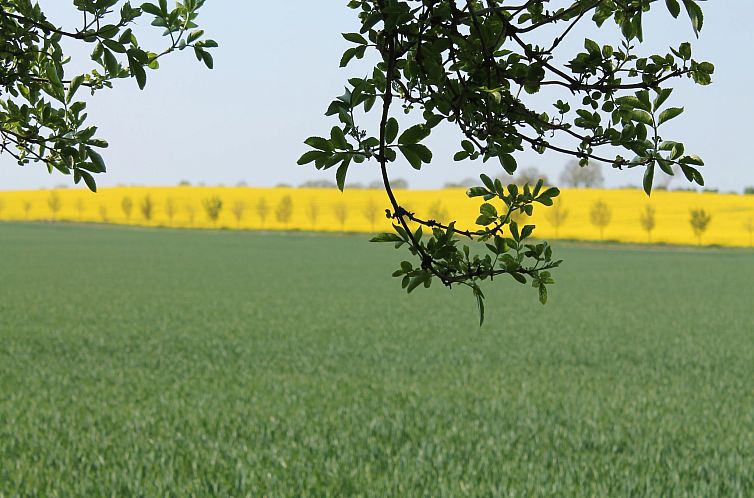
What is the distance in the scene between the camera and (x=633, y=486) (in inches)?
311

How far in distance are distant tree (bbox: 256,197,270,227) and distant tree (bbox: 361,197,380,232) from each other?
13.8 metres

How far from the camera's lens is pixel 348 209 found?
118812 mm

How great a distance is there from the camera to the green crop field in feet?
26.8

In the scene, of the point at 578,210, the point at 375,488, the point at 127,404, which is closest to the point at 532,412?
the point at 375,488

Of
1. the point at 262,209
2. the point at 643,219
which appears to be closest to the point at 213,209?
the point at 262,209

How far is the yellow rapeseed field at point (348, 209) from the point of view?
97444mm

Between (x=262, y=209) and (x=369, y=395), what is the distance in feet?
353

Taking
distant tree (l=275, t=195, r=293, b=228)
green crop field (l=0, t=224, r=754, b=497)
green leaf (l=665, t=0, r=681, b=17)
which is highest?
distant tree (l=275, t=195, r=293, b=228)

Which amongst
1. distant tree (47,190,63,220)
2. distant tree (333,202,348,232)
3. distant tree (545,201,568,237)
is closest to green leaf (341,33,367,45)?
distant tree (545,201,568,237)

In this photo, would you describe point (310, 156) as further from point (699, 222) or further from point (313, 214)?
point (313, 214)

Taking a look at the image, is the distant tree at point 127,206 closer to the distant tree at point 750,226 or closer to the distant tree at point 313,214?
the distant tree at point 313,214

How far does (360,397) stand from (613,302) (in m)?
19.4

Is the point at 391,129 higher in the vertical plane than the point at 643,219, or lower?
lower

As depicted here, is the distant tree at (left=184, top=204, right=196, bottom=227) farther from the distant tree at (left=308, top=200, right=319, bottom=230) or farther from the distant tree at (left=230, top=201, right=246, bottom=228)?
the distant tree at (left=308, top=200, right=319, bottom=230)
